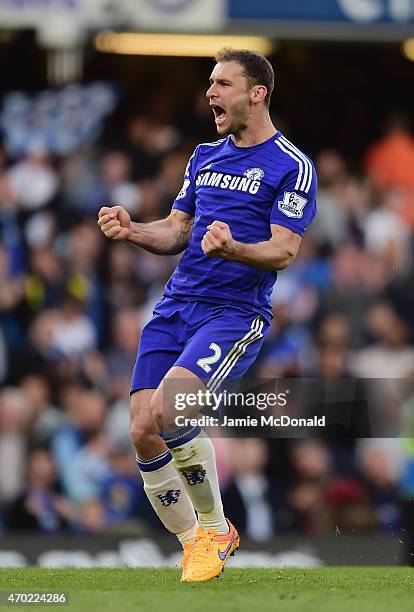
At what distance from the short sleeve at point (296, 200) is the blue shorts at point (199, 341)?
0.50m

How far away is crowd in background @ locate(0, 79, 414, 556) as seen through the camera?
10906mm

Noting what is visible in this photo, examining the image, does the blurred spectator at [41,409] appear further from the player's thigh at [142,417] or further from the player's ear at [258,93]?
the player's ear at [258,93]

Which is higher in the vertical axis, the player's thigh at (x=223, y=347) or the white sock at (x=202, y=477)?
the player's thigh at (x=223, y=347)

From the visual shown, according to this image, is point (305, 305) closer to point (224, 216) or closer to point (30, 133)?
point (30, 133)

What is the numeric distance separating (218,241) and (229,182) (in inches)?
27.7

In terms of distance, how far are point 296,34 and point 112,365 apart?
133 inches

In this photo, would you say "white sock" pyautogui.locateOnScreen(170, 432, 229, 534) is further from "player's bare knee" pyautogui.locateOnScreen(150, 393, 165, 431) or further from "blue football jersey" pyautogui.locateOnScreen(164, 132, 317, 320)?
"blue football jersey" pyautogui.locateOnScreen(164, 132, 317, 320)

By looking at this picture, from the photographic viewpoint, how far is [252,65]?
21.8ft

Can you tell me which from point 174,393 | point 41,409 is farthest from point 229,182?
point 41,409

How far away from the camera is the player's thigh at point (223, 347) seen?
20.8 feet

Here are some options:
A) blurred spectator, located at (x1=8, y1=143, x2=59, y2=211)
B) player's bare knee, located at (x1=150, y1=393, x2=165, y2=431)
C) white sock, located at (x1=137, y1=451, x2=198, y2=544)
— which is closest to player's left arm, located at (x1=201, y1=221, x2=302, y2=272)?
player's bare knee, located at (x1=150, y1=393, x2=165, y2=431)

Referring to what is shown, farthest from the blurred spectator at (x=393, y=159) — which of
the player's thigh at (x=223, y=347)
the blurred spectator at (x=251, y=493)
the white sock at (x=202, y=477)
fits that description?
the white sock at (x=202, y=477)

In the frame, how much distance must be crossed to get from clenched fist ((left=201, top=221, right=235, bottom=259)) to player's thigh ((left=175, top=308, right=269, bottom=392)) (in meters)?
0.48

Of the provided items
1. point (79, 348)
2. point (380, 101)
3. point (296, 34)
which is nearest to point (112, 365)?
point (79, 348)
